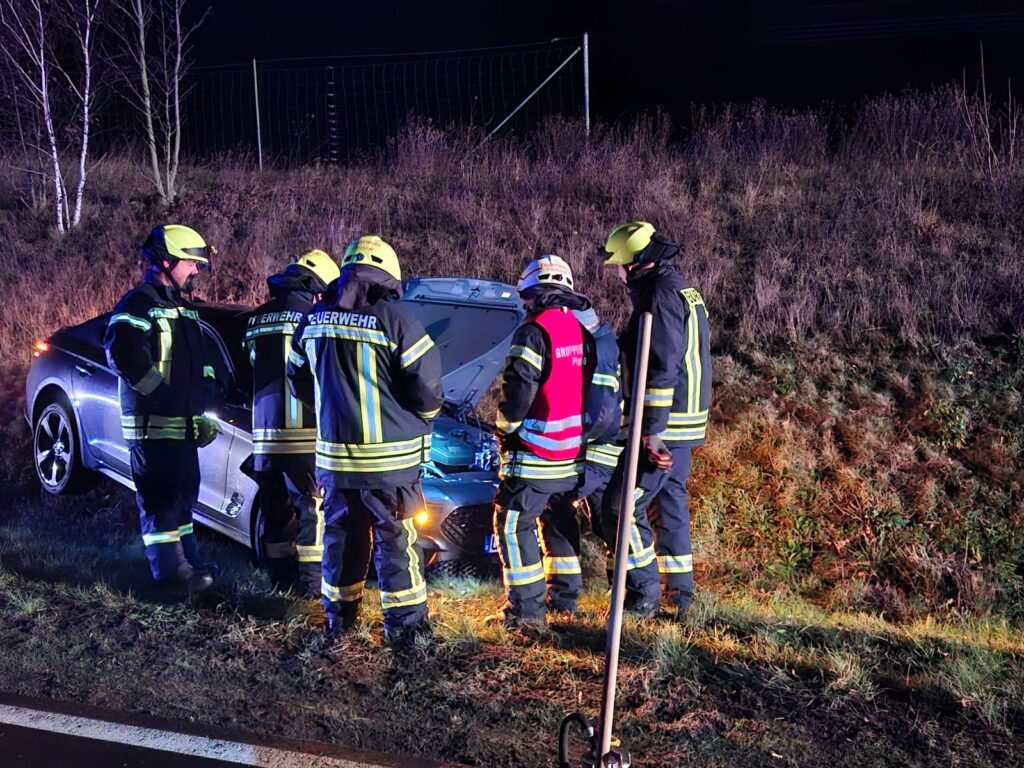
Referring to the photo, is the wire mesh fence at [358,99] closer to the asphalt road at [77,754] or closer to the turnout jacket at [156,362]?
the turnout jacket at [156,362]

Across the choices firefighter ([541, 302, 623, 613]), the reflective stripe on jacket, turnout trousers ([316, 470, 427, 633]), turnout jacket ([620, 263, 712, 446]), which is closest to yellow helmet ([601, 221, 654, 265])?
turnout jacket ([620, 263, 712, 446])

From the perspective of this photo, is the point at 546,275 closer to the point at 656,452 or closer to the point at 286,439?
Result: the point at 656,452

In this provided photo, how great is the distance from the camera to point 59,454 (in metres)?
7.16

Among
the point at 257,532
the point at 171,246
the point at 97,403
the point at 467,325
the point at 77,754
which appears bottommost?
the point at 77,754

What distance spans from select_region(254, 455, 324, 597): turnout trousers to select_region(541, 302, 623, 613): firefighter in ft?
4.06

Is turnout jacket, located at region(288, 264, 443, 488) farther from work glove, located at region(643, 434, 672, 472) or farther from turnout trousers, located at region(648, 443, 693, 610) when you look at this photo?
turnout trousers, located at region(648, 443, 693, 610)

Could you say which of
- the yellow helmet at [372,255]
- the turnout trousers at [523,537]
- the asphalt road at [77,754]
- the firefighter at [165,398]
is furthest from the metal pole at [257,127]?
the asphalt road at [77,754]

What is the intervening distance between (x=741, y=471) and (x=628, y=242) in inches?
86.8

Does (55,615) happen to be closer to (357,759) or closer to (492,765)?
(357,759)

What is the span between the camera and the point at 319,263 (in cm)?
549

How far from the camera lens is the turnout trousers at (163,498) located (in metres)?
5.57

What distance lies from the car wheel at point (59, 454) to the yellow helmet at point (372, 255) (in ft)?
11.2

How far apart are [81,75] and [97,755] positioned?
11852 mm

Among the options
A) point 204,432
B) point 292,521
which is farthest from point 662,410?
point 204,432
